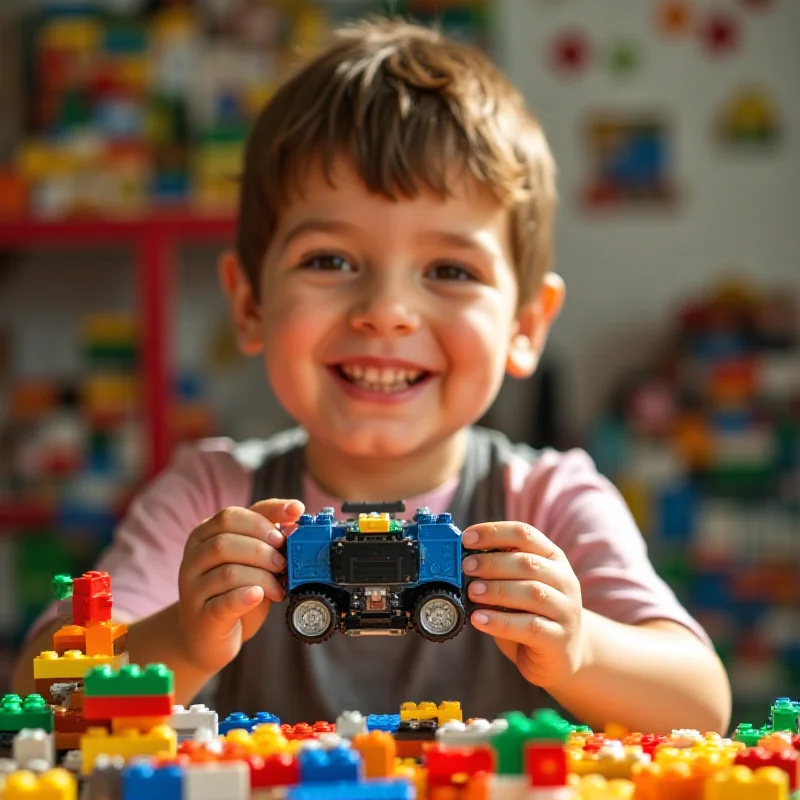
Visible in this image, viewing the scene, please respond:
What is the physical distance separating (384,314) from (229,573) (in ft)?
1.01

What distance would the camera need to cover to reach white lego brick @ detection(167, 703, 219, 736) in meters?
0.57

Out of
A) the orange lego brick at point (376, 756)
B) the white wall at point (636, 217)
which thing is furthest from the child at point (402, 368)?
the white wall at point (636, 217)

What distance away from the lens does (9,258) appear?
3271mm

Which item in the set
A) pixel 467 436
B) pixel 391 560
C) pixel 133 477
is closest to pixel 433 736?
pixel 391 560

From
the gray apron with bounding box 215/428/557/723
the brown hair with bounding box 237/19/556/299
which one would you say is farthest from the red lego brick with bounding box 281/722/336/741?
the brown hair with bounding box 237/19/556/299

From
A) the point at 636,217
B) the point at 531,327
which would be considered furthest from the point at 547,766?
the point at 636,217

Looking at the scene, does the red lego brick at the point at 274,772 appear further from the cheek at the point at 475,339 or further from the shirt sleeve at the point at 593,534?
the cheek at the point at 475,339

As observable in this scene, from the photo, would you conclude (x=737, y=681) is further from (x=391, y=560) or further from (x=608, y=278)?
(x=391, y=560)

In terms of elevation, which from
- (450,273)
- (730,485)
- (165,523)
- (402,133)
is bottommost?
(730,485)

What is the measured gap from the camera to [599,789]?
19.7 inches

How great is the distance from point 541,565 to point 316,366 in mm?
347

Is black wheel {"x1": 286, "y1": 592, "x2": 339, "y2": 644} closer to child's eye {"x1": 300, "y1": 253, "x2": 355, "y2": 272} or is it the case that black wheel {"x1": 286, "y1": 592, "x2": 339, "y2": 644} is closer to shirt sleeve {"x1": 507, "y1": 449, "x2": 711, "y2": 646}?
shirt sleeve {"x1": 507, "y1": 449, "x2": 711, "y2": 646}

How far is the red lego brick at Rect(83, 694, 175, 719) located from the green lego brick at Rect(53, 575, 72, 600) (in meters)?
0.12

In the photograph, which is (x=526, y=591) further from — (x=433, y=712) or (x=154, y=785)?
(x=154, y=785)
